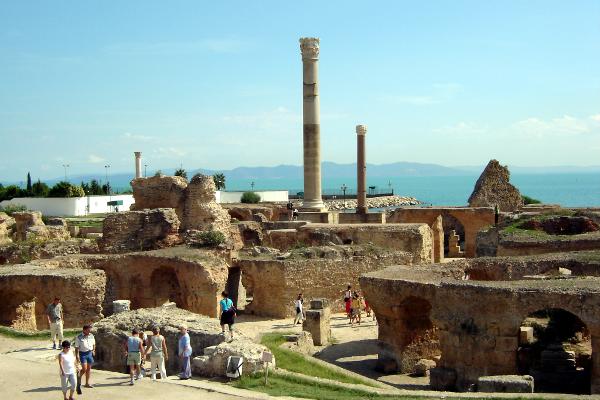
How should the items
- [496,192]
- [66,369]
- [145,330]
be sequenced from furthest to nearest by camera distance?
[496,192]
[145,330]
[66,369]

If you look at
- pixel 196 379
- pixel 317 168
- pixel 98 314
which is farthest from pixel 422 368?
pixel 317 168

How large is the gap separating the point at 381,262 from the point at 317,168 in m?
12.5

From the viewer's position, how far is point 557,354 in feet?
57.9

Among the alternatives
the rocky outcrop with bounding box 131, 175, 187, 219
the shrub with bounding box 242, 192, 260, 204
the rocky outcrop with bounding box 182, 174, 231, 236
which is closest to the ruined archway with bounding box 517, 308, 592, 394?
the rocky outcrop with bounding box 182, 174, 231, 236

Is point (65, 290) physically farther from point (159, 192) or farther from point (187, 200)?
point (159, 192)

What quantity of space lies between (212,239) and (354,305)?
18.6 ft

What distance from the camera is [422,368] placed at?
64.7 ft

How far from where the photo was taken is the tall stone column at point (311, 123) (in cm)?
3828

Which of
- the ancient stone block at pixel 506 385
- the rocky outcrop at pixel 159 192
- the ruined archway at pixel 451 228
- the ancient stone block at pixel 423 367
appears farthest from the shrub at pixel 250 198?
the ancient stone block at pixel 506 385

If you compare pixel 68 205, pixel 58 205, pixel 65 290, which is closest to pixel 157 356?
pixel 65 290

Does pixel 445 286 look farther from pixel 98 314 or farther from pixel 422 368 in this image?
pixel 98 314

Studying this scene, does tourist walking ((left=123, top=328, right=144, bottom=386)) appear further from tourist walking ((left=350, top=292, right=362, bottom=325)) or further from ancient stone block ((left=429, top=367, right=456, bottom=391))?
tourist walking ((left=350, top=292, right=362, bottom=325))

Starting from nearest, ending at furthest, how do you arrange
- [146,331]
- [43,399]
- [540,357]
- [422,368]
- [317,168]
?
[43,399]
[146,331]
[540,357]
[422,368]
[317,168]

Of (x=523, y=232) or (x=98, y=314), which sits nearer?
(x=98, y=314)
